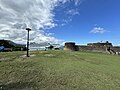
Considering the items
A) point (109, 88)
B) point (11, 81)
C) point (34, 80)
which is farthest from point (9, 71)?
point (109, 88)

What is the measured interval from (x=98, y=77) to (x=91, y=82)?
3.20ft

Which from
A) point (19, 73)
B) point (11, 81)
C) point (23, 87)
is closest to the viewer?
point (23, 87)

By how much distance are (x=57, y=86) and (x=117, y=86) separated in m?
2.65

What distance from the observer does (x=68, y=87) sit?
20.9 feet

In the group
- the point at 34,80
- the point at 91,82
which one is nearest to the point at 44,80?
the point at 34,80

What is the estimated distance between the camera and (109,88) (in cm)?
658

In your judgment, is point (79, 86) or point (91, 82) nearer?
point (79, 86)

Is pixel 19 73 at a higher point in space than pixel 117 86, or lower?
higher

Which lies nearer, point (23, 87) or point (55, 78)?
point (23, 87)

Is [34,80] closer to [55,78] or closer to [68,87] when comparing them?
[55,78]

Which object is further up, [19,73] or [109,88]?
[19,73]

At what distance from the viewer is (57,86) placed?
6.42 m

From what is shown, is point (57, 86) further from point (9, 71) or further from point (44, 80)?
point (9, 71)

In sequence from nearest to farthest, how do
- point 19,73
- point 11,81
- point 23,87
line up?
1. point 23,87
2. point 11,81
3. point 19,73
